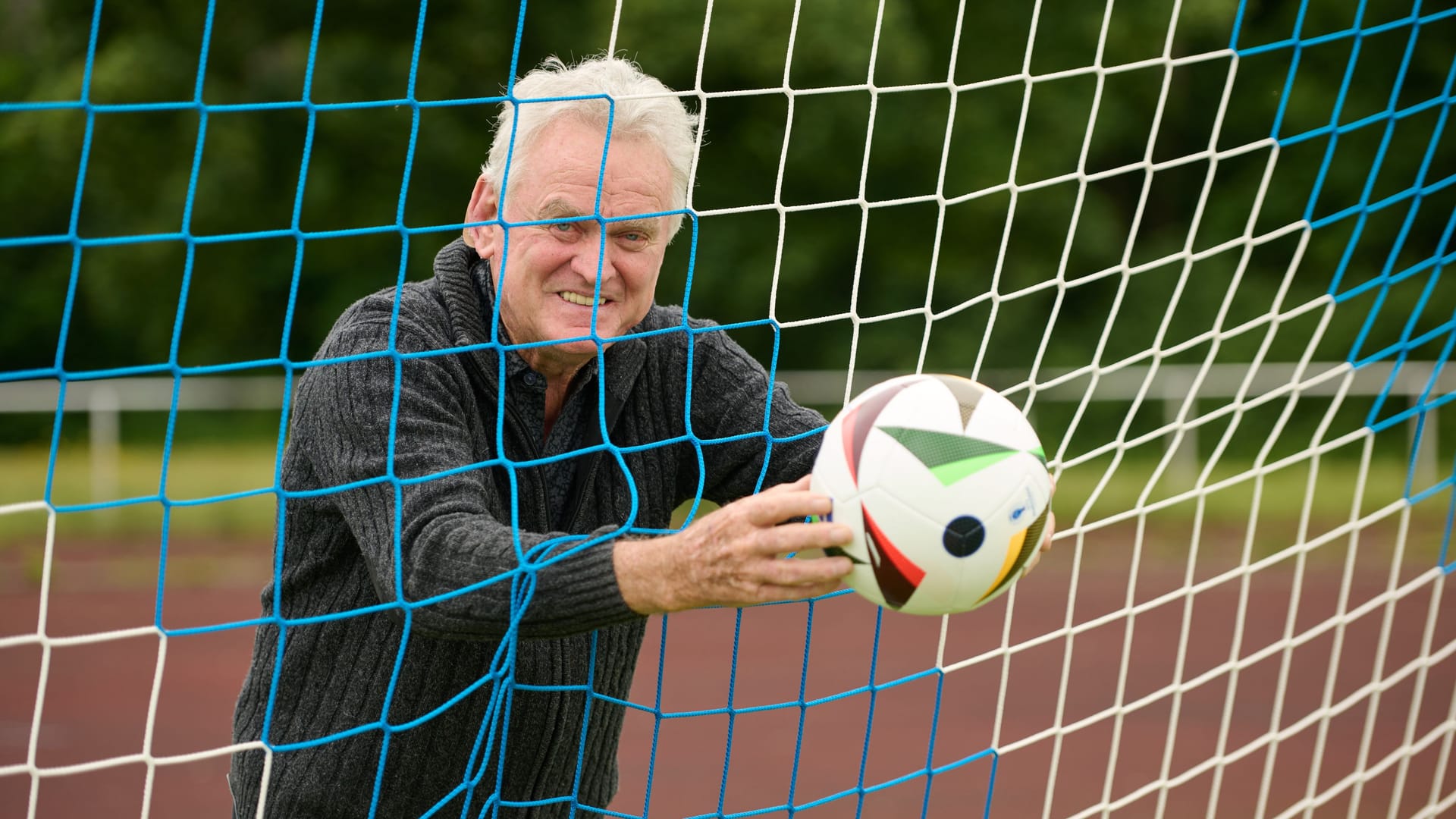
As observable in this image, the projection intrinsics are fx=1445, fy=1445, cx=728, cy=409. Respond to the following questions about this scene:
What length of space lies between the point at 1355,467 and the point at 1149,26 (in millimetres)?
4554

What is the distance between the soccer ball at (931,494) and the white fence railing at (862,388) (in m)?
8.25

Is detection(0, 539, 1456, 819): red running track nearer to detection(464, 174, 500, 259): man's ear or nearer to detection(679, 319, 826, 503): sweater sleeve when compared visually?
detection(679, 319, 826, 503): sweater sleeve

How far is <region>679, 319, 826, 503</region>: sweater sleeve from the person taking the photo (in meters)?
2.87

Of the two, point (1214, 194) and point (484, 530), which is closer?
point (484, 530)

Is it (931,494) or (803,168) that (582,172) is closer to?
(931,494)

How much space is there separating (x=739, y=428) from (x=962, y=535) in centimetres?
74

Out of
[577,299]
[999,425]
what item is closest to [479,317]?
[577,299]

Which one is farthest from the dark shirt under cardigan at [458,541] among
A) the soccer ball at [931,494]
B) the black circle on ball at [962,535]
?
the black circle on ball at [962,535]

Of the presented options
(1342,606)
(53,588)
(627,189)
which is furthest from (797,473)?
(53,588)

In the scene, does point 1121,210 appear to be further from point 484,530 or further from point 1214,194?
point 484,530

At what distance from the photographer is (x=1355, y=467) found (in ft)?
38.4

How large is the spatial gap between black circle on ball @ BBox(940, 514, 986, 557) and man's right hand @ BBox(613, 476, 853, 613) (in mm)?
199

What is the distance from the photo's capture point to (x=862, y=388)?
1198cm

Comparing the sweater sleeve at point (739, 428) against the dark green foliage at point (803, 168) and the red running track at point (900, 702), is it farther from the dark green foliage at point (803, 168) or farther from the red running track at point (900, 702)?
the dark green foliage at point (803, 168)
